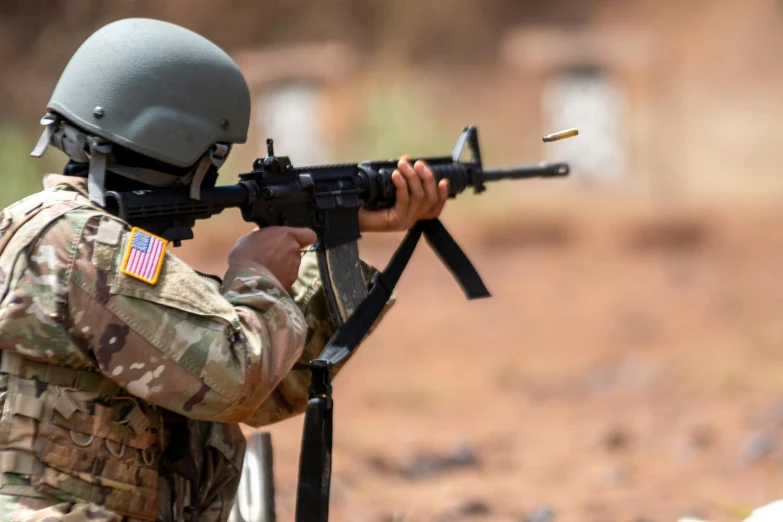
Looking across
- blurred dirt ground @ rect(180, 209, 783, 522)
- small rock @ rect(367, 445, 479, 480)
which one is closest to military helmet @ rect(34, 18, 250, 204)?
blurred dirt ground @ rect(180, 209, 783, 522)

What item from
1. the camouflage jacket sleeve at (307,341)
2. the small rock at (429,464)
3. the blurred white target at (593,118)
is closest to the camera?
the camouflage jacket sleeve at (307,341)

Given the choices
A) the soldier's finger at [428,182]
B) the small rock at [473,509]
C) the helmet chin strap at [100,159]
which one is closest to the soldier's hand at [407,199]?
the soldier's finger at [428,182]

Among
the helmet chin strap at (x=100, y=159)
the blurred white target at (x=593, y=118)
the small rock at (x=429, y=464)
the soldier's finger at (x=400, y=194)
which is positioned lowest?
the small rock at (x=429, y=464)

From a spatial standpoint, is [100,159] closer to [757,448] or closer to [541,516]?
[541,516]

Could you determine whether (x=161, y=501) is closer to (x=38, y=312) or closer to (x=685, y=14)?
(x=38, y=312)

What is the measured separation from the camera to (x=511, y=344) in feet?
34.9

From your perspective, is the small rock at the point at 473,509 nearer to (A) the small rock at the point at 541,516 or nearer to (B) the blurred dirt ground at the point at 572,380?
(B) the blurred dirt ground at the point at 572,380

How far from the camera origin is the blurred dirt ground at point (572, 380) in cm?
583

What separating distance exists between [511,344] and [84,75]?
8.48 meters

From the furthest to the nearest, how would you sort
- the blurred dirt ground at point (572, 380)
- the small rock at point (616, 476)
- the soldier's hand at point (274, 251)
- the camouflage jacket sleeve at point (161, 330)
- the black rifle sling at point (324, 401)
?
the small rock at point (616, 476) < the blurred dirt ground at point (572, 380) < the black rifle sling at point (324, 401) < the soldier's hand at point (274, 251) < the camouflage jacket sleeve at point (161, 330)

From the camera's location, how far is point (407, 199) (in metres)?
3.17

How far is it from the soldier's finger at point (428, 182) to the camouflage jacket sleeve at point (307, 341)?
0.42 metres

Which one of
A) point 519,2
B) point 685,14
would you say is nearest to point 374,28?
point 519,2

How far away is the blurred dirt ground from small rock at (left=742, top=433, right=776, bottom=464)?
0.7 inches
